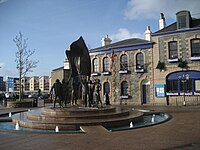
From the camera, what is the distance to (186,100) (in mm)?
27312

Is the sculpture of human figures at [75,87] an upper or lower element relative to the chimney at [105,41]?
lower

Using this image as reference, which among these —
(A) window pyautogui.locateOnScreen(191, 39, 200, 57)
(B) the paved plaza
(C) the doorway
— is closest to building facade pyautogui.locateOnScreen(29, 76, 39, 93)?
(C) the doorway

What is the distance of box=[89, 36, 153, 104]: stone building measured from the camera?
3064 cm

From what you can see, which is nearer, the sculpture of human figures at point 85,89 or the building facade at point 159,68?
the sculpture of human figures at point 85,89

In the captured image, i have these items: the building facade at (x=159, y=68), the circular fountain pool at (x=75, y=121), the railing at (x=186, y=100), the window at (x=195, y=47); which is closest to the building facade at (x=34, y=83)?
the building facade at (x=159, y=68)

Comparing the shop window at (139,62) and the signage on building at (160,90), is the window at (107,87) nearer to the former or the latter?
the shop window at (139,62)

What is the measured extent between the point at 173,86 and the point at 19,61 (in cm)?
2051

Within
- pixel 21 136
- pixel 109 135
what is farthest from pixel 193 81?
pixel 21 136

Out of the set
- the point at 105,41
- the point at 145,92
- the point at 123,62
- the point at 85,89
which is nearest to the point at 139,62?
the point at 123,62

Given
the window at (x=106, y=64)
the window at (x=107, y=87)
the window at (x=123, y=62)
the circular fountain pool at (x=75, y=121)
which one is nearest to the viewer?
the circular fountain pool at (x=75, y=121)

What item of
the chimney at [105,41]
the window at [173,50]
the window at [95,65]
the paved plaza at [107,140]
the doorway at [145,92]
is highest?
the chimney at [105,41]

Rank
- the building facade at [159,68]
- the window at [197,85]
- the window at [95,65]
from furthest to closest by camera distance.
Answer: the window at [95,65] < the building facade at [159,68] < the window at [197,85]

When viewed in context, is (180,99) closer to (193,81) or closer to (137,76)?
(193,81)

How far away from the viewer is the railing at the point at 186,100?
2680 centimetres
